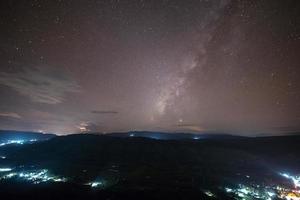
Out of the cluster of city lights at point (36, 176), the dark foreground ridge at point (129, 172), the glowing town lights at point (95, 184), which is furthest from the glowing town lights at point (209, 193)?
the cluster of city lights at point (36, 176)

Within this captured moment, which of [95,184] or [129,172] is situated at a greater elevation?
[129,172]

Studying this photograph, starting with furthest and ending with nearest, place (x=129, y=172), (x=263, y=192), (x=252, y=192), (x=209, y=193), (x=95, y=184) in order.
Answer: (x=129, y=172) < (x=263, y=192) < (x=252, y=192) < (x=95, y=184) < (x=209, y=193)

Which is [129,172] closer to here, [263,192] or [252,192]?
[252,192]

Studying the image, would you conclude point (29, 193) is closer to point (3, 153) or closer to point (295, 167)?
point (3, 153)

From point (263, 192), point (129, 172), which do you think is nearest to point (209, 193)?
point (263, 192)

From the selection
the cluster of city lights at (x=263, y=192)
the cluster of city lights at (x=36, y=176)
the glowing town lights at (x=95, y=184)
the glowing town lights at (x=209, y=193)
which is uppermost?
the cluster of city lights at (x=36, y=176)

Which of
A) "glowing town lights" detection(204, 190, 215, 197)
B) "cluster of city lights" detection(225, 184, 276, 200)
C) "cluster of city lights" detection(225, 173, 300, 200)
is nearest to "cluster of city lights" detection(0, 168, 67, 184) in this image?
"glowing town lights" detection(204, 190, 215, 197)


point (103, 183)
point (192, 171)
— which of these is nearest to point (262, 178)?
point (192, 171)

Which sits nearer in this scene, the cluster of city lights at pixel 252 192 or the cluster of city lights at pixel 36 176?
the cluster of city lights at pixel 252 192

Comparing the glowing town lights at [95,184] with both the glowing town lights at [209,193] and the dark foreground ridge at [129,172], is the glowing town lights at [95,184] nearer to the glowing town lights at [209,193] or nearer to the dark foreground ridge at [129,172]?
the dark foreground ridge at [129,172]

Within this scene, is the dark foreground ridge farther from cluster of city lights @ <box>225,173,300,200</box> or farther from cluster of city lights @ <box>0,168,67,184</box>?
cluster of city lights @ <box>225,173,300,200</box>
